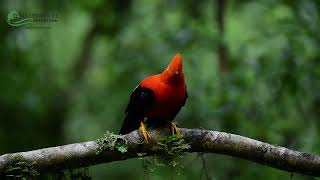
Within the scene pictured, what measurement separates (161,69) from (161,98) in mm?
2820

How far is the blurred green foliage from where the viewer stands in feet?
18.1

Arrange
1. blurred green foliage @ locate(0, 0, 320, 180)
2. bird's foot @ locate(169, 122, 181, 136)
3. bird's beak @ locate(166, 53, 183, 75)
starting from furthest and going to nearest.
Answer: blurred green foliage @ locate(0, 0, 320, 180) < bird's beak @ locate(166, 53, 183, 75) < bird's foot @ locate(169, 122, 181, 136)

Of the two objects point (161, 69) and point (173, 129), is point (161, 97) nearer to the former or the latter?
point (173, 129)

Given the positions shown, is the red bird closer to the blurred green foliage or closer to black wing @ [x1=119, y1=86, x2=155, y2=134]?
black wing @ [x1=119, y1=86, x2=155, y2=134]

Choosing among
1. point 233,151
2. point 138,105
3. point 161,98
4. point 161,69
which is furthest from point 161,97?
point 161,69

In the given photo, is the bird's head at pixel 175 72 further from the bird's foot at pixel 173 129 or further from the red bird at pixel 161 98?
the bird's foot at pixel 173 129

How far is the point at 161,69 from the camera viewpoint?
6508mm

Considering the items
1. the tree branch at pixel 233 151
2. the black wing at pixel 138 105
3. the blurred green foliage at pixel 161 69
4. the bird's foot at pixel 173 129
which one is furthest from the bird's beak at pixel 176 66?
the blurred green foliage at pixel 161 69

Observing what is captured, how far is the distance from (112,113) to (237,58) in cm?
168

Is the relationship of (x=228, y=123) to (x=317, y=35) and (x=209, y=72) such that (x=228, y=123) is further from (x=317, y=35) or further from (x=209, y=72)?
(x=209, y=72)

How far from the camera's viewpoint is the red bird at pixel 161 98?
3678 millimetres

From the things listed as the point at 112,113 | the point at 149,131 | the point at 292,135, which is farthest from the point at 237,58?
the point at 149,131

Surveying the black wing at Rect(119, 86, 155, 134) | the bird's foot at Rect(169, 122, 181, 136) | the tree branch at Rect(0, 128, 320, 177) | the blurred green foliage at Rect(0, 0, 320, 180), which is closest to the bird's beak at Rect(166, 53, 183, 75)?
the black wing at Rect(119, 86, 155, 134)

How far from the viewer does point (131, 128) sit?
4004mm
